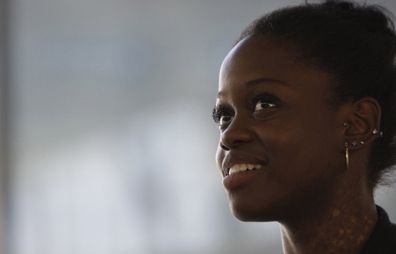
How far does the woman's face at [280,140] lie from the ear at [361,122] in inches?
0.6

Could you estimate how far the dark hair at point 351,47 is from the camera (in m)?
0.93

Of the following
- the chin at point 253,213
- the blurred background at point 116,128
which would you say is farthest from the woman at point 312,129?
the blurred background at point 116,128

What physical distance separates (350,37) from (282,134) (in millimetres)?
174

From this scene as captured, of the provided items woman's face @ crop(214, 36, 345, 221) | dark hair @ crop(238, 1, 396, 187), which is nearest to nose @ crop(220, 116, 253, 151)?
woman's face @ crop(214, 36, 345, 221)

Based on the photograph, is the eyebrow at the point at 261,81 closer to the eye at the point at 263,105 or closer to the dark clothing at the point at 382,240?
the eye at the point at 263,105

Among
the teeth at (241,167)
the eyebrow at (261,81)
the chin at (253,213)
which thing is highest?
the eyebrow at (261,81)

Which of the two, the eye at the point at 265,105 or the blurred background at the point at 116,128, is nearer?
the eye at the point at 265,105

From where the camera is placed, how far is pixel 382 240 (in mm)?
907

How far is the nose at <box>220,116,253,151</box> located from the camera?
35.3 inches

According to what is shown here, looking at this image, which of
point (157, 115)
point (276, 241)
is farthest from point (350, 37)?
point (157, 115)

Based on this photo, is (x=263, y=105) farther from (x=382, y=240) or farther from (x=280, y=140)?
(x=382, y=240)

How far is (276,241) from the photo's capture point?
6.28 feet

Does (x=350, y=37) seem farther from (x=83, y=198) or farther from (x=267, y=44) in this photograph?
(x=83, y=198)

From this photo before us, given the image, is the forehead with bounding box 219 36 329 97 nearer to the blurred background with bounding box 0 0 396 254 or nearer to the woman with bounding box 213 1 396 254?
the woman with bounding box 213 1 396 254
